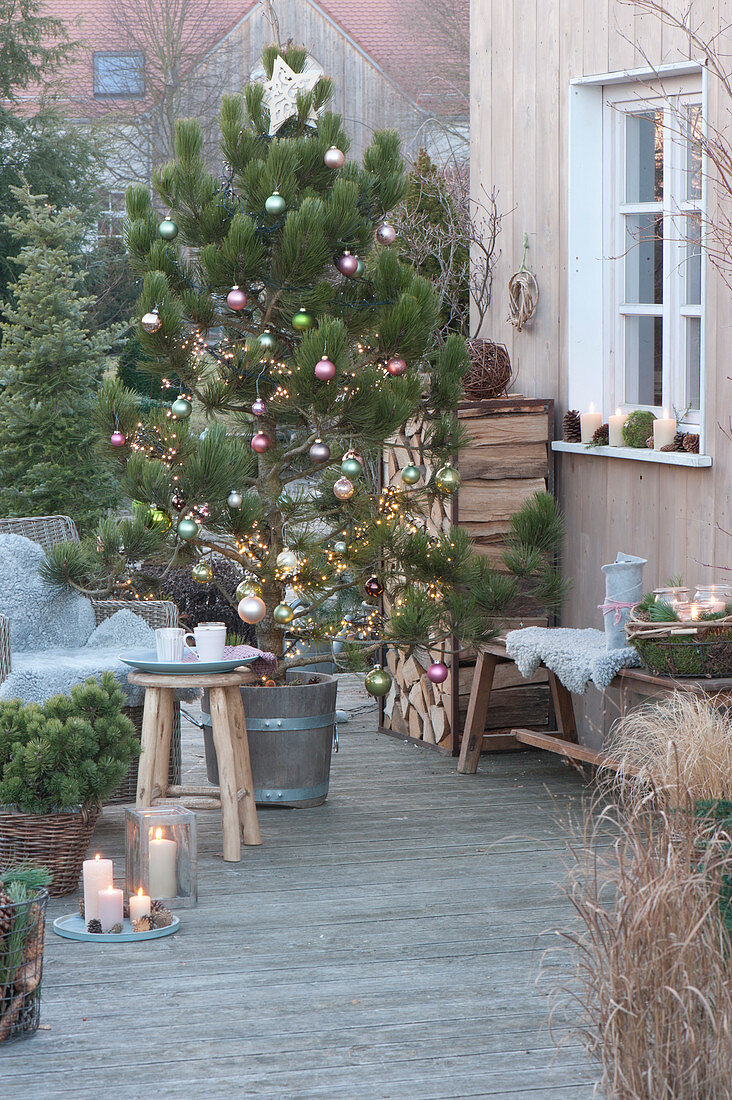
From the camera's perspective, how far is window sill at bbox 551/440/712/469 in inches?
155

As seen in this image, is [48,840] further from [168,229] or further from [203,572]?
[168,229]

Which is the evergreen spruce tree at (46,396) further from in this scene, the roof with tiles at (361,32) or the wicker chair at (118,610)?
the roof with tiles at (361,32)

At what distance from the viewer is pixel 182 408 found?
388 cm

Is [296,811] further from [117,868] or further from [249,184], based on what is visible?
[249,184]

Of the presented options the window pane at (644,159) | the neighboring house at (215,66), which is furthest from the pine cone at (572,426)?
the neighboring house at (215,66)

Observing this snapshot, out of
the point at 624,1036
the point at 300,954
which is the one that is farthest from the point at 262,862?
the point at 624,1036

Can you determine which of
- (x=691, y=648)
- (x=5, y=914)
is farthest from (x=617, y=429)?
(x=5, y=914)

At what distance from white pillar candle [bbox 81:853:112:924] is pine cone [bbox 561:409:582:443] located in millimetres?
2376

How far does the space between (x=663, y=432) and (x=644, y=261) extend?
0.71m

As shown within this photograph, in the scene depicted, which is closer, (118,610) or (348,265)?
(348,265)

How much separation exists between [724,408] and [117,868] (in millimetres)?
2079

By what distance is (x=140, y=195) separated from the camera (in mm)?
3873

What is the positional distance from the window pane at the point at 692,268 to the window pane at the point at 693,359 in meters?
0.07

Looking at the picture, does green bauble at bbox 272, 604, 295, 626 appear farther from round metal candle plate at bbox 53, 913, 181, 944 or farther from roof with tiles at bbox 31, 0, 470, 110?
roof with tiles at bbox 31, 0, 470, 110
